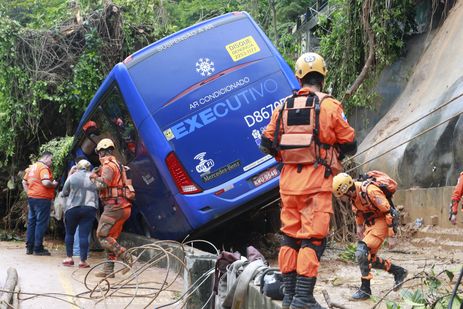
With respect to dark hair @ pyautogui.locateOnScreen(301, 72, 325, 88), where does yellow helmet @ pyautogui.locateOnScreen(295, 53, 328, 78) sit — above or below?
above

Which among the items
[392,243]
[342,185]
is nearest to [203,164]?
[342,185]

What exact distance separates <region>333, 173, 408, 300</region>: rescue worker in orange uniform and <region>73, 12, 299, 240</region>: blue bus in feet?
9.08

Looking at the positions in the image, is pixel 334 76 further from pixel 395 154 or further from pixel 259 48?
pixel 259 48

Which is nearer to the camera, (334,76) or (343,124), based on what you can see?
(343,124)

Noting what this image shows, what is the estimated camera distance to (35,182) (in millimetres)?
11844

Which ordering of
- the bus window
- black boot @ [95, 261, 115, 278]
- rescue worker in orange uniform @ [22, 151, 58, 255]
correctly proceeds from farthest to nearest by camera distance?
rescue worker in orange uniform @ [22, 151, 58, 255] → the bus window → black boot @ [95, 261, 115, 278]

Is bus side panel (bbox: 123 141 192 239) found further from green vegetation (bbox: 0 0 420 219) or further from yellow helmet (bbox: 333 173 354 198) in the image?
green vegetation (bbox: 0 0 420 219)

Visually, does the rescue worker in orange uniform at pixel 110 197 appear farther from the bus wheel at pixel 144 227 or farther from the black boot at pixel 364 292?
the black boot at pixel 364 292

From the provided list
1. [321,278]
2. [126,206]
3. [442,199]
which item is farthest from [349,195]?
[442,199]

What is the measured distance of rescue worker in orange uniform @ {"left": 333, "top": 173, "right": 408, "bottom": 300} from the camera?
654 centimetres

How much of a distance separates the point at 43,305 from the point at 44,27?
8672 mm

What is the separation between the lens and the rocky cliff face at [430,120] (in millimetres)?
11961

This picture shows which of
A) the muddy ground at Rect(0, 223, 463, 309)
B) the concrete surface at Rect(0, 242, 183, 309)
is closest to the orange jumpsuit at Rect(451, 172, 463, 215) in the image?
the muddy ground at Rect(0, 223, 463, 309)

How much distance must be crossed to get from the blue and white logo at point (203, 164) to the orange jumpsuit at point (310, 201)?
4411 mm
